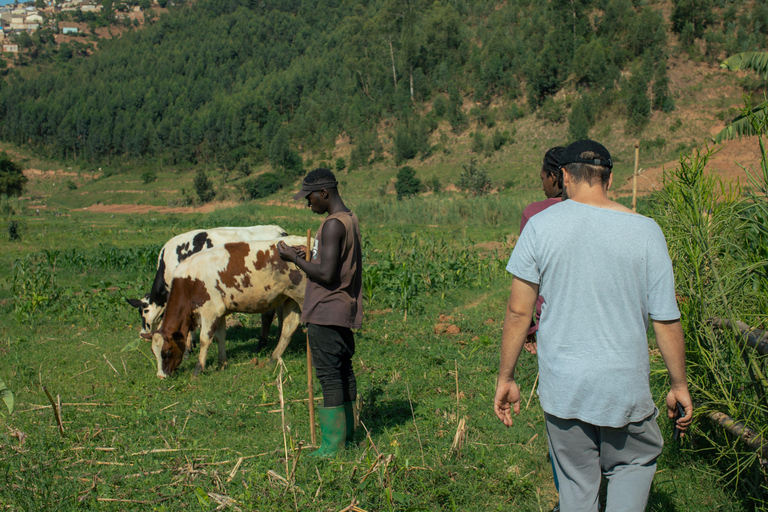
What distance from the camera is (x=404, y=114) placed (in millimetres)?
69000

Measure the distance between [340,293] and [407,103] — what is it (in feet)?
227

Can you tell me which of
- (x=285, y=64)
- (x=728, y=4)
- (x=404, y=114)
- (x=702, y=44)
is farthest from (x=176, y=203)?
(x=285, y=64)

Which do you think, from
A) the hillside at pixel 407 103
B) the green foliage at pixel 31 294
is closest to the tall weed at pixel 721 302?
the green foliage at pixel 31 294

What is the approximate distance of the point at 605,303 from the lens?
8.47 feet

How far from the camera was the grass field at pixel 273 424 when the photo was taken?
3.98 meters

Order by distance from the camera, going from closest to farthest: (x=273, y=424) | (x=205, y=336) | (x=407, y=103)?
(x=273, y=424), (x=205, y=336), (x=407, y=103)

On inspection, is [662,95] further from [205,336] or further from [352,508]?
[352,508]

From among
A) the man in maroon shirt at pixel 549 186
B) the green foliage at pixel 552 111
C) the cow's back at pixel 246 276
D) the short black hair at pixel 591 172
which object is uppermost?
the green foliage at pixel 552 111

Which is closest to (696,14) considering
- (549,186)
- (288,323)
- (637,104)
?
(637,104)

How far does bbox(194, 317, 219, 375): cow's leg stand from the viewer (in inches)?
296

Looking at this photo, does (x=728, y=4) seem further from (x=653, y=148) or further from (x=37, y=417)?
(x=37, y=417)

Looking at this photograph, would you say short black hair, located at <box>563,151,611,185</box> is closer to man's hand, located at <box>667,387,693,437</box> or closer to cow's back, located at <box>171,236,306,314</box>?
man's hand, located at <box>667,387,693,437</box>

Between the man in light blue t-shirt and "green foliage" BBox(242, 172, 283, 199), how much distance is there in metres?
62.0

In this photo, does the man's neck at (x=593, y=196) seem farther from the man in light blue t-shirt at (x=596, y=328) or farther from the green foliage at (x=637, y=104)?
the green foliage at (x=637, y=104)
